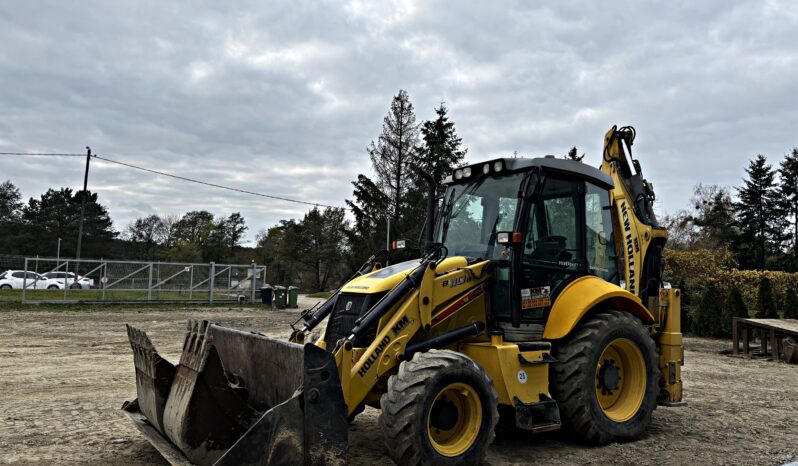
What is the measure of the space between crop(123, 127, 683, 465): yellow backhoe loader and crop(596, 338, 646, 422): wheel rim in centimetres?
2

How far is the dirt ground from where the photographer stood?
5.36 m

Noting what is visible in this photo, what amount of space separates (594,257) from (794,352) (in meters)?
9.77

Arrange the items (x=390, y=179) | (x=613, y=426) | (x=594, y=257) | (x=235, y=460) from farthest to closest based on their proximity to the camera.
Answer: (x=390, y=179) → (x=594, y=257) → (x=613, y=426) → (x=235, y=460)

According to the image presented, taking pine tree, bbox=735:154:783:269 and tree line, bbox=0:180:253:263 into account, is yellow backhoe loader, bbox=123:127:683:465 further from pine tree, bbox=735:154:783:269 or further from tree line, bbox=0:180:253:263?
tree line, bbox=0:180:253:263

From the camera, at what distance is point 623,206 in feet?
24.5

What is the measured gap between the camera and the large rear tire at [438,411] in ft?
14.2

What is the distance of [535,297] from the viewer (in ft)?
19.0

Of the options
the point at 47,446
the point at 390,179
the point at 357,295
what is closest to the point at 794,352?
the point at 357,295

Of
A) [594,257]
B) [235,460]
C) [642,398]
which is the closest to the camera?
[235,460]

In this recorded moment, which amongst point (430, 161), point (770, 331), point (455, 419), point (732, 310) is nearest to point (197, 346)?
point (455, 419)

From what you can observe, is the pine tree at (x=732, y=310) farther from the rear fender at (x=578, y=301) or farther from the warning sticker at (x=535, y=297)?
the warning sticker at (x=535, y=297)

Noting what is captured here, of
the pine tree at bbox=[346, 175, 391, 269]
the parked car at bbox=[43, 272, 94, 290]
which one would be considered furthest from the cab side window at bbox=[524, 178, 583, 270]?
the pine tree at bbox=[346, 175, 391, 269]

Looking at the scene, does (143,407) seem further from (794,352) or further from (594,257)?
(794,352)

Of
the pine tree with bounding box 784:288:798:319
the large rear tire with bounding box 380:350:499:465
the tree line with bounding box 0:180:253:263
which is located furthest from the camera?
the tree line with bounding box 0:180:253:263
